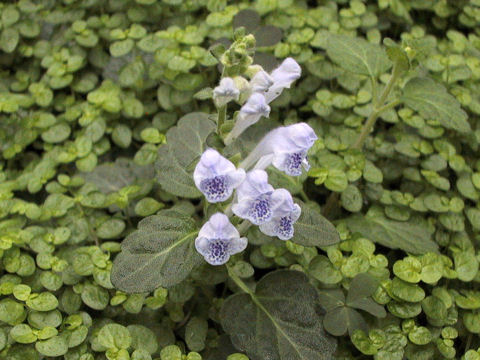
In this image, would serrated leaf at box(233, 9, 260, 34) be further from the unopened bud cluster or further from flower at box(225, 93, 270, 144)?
flower at box(225, 93, 270, 144)

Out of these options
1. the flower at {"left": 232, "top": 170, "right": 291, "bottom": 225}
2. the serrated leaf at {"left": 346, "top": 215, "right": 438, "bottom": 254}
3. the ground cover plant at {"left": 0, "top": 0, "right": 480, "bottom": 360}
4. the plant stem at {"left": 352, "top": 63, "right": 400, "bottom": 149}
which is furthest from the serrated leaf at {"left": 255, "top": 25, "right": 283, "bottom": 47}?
the flower at {"left": 232, "top": 170, "right": 291, "bottom": 225}

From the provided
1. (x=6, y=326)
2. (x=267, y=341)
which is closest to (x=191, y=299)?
(x=267, y=341)

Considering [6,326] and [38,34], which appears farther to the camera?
[38,34]

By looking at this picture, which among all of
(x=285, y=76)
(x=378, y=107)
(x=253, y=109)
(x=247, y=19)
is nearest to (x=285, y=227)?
(x=253, y=109)

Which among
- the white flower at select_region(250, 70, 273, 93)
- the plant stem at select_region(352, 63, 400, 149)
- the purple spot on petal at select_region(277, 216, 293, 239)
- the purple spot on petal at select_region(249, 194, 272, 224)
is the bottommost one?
the plant stem at select_region(352, 63, 400, 149)

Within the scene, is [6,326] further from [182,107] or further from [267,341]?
[182,107]

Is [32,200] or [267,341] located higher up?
[267,341]

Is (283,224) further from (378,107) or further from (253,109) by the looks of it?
(378,107)

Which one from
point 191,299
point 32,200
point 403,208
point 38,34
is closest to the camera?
point 191,299
